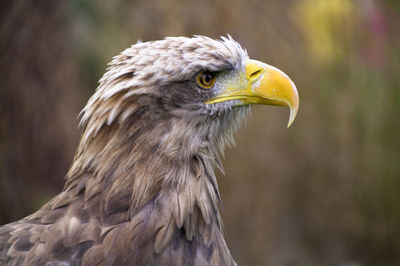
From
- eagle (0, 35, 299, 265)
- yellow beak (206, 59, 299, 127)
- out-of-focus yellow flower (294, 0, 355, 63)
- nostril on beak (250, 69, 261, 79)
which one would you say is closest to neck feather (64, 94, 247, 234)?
eagle (0, 35, 299, 265)

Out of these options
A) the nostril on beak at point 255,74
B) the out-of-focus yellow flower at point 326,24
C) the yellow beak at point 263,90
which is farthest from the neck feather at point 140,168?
the out-of-focus yellow flower at point 326,24

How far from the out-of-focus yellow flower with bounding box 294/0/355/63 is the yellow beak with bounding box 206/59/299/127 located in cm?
381

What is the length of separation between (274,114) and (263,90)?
12.4 feet

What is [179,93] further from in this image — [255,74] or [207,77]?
[255,74]

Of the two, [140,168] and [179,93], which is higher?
[179,93]

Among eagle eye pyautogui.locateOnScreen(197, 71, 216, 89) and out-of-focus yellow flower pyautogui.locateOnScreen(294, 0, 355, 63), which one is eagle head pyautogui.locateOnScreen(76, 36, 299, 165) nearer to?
eagle eye pyautogui.locateOnScreen(197, 71, 216, 89)

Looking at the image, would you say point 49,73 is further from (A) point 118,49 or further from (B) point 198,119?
(B) point 198,119

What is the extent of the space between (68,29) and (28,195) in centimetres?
196

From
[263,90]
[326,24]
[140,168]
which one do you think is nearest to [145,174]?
[140,168]

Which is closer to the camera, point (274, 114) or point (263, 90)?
point (263, 90)

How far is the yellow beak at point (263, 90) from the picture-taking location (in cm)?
264

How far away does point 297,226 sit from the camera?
6875mm

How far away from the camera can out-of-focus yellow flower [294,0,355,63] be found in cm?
620

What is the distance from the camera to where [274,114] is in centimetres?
639
